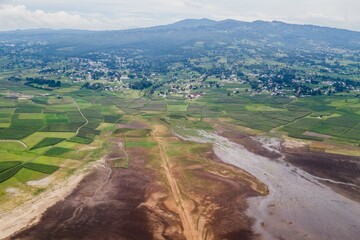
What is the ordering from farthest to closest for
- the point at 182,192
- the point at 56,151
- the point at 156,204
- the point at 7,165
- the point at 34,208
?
the point at 56,151 < the point at 7,165 < the point at 182,192 < the point at 156,204 < the point at 34,208

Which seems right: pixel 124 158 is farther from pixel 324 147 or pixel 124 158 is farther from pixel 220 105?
pixel 220 105

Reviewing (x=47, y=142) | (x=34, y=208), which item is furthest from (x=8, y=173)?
(x=47, y=142)

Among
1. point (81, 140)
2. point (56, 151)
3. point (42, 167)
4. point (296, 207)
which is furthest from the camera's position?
point (81, 140)

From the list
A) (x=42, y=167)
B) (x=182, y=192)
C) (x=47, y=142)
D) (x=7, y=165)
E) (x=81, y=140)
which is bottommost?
(x=81, y=140)

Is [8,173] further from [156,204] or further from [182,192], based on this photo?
[182,192]

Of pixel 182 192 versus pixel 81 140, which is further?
pixel 81 140

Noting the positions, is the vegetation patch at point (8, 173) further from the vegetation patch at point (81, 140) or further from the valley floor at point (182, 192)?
the vegetation patch at point (81, 140)
